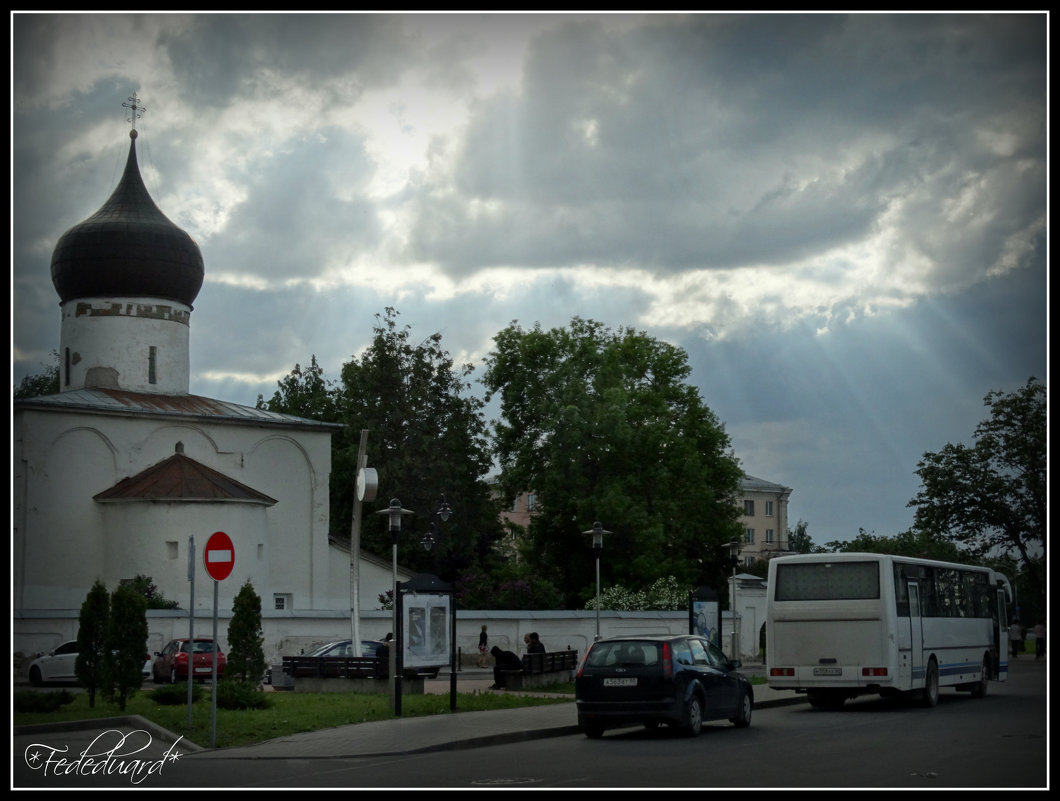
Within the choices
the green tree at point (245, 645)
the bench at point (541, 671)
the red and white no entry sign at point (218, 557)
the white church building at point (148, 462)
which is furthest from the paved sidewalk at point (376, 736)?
the white church building at point (148, 462)

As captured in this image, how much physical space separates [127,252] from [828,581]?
35.1 meters

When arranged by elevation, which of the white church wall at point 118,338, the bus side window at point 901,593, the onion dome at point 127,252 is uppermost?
the onion dome at point 127,252

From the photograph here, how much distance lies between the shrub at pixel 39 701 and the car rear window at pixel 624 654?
8.86 metres

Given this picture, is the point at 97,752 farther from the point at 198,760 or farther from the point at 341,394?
the point at 341,394

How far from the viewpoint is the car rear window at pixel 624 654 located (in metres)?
18.8

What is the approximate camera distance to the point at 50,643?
112ft

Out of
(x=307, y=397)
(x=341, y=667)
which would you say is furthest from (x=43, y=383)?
(x=341, y=667)

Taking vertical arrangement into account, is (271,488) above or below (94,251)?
below

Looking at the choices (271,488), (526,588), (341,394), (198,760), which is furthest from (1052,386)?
(341,394)

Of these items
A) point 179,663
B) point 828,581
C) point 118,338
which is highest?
Result: point 118,338

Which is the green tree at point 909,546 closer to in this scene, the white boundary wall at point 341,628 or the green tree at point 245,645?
the white boundary wall at point 341,628

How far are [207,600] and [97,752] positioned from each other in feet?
85.7

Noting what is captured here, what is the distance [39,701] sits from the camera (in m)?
20.7

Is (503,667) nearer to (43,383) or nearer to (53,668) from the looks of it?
(53,668)
